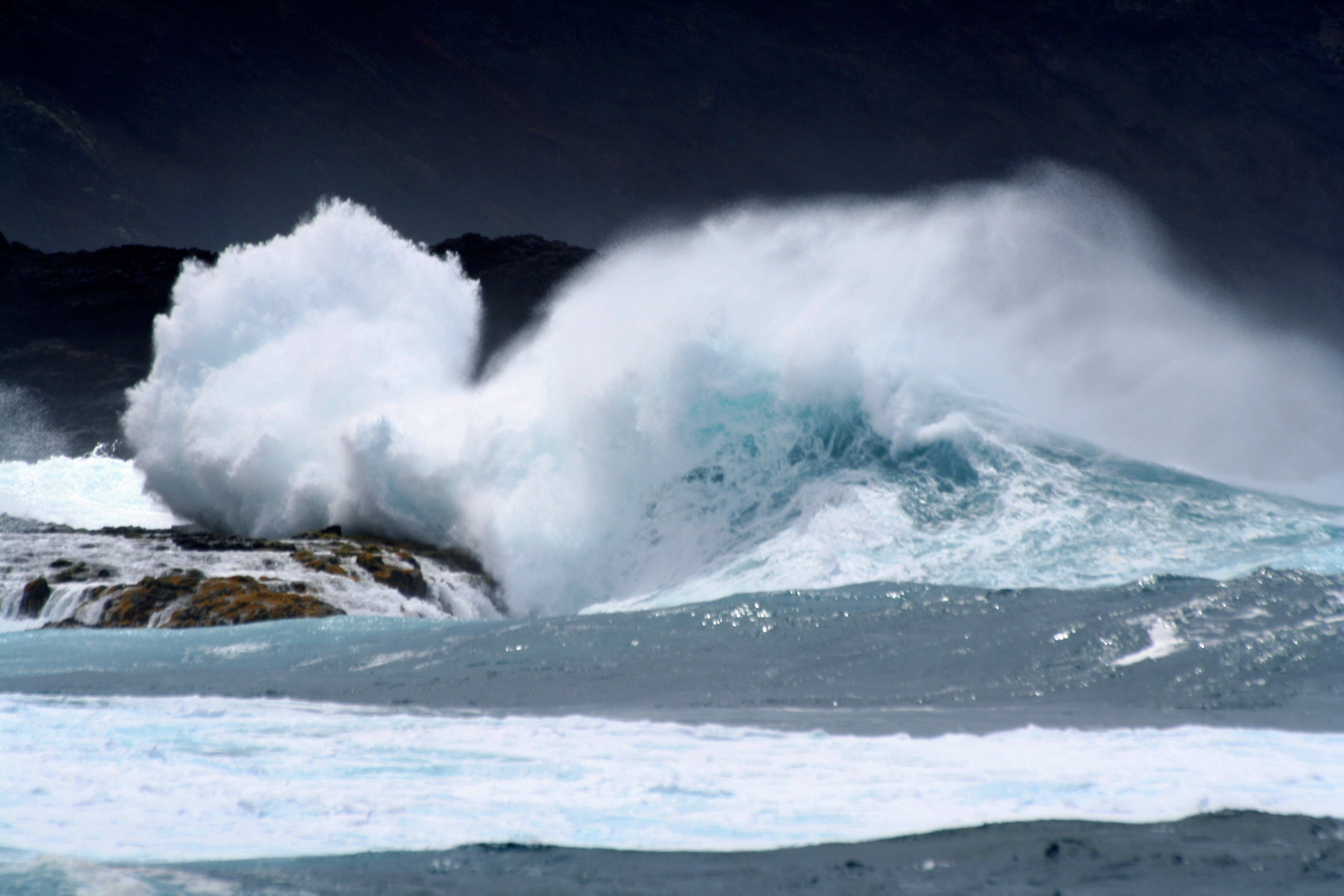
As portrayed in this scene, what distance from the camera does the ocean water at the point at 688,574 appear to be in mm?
3582

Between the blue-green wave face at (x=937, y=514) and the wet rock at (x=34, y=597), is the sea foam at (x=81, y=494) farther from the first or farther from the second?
the blue-green wave face at (x=937, y=514)

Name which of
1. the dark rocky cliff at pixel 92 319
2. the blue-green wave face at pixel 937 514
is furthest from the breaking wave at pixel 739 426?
the dark rocky cliff at pixel 92 319

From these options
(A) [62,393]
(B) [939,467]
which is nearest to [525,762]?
(B) [939,467]

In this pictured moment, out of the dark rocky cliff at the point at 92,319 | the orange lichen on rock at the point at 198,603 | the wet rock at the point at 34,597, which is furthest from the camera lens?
the dark rocky cliff at the point at 92,319

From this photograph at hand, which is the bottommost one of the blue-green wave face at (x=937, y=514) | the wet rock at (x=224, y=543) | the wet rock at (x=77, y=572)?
the wet rock at (x=77, y=572)

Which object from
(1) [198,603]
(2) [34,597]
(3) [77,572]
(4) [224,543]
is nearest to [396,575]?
(1) [198,603]

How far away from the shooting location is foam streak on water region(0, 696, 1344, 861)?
10.3 ft

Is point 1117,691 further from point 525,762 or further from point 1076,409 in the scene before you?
point 1076,409

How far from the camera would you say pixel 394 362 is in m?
19.4

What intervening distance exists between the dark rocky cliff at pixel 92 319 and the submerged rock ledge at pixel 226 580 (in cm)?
1810

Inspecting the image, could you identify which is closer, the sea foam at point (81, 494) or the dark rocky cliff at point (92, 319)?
the sea foam at point (81, 494)

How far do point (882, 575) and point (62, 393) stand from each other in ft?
117

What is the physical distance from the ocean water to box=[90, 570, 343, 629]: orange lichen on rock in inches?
24.0

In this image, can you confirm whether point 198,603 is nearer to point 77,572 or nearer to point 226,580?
point 226,580
